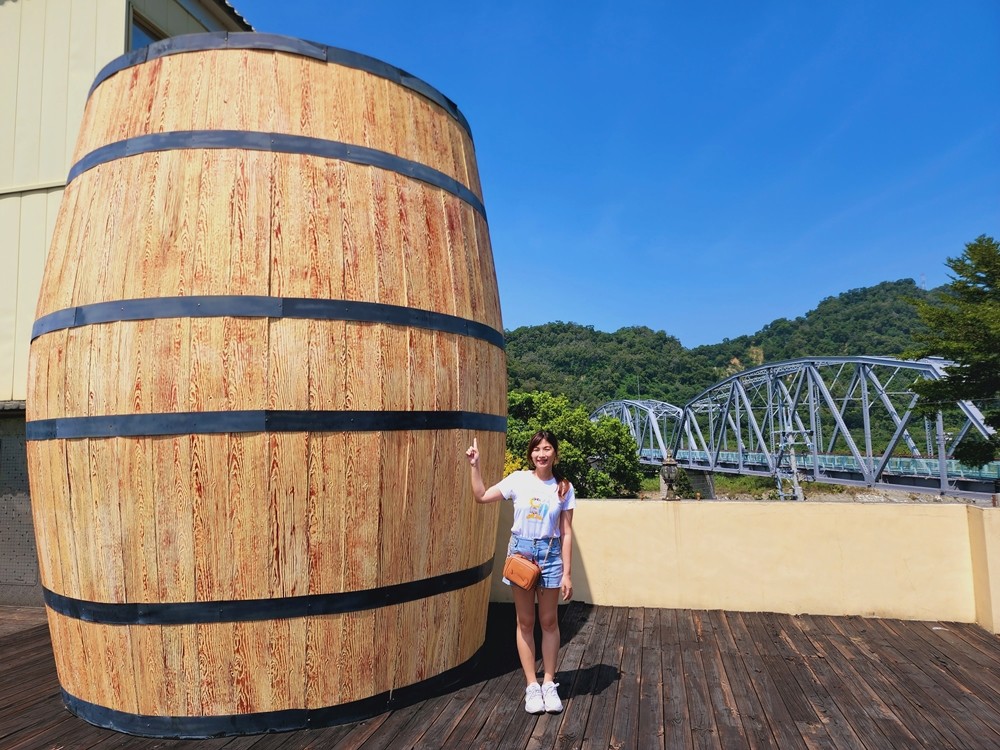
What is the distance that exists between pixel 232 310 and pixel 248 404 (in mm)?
431

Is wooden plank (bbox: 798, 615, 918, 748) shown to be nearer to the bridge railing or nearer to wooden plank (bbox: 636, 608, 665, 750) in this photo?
wooden plank (bbox: 636, 608, 665, 750)

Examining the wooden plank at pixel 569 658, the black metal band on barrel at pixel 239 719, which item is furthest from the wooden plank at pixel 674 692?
the black metal band on barrel at pixel 239 719

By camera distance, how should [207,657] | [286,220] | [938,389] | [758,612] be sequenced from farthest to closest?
1. [938,389]
2. [758,612]
3. [286,220]
4. [207,657]

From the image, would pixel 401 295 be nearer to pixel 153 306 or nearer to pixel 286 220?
pixel 286 220

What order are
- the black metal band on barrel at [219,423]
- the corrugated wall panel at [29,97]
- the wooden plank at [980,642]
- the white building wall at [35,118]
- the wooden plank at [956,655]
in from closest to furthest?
the black metal band on barrel at [219,423], the wooden plank at [956,655], the wooden plank at [980,642], the white building wall at [35,118], the corrugated wall panel at [29,97]

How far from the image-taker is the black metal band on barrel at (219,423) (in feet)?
8.10

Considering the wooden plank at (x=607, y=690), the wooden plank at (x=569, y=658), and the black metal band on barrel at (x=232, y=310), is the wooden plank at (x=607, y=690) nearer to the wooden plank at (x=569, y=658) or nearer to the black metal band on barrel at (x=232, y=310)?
the wooden plank at (x=569, y=658)

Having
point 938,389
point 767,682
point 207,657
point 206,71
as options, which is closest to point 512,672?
point 767,682

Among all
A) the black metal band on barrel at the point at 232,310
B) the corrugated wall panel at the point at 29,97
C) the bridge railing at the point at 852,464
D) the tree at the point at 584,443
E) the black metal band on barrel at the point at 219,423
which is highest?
the corrugated wall panel at the point at 29,97

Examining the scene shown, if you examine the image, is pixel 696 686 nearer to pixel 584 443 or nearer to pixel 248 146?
pixel 248 146

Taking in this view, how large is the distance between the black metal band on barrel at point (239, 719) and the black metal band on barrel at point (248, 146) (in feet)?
8.64

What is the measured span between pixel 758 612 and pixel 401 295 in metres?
3.80

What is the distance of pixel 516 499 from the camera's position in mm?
2891

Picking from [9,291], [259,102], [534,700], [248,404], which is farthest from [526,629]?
[9,291]
